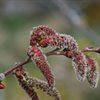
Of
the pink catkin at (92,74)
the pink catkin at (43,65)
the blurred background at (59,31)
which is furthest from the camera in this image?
the blurred background at (59,31)

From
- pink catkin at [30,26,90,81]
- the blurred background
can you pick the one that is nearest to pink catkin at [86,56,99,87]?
pink catkin at [30,26,90,81]

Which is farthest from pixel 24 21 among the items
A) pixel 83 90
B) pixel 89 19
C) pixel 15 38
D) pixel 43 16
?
pixel 83 90

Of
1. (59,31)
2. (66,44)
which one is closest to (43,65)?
(66,44)

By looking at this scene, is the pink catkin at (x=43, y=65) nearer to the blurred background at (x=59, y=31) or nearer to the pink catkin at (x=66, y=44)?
the pink catkin at (x=66, y=44)

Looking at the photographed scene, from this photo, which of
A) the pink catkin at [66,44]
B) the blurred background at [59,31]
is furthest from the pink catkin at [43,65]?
the blurred background at [59,31]

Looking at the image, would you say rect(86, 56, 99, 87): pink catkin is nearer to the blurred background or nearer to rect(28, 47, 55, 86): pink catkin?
rect(28, 47, 55, 86): pink catkin

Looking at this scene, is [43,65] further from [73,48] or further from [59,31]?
[59,31]

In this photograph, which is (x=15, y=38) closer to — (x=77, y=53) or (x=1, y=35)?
(x=1, y=35)

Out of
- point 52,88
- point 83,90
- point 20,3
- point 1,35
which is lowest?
point 52,88
